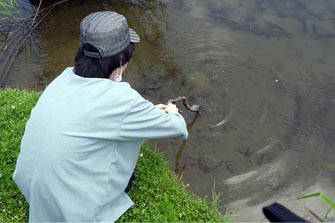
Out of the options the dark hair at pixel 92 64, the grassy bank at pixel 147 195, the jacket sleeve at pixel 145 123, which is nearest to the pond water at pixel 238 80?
the grassy bank at pixel 147 195

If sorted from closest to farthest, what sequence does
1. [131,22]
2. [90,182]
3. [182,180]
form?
[90,182], [182,180], [131,22]

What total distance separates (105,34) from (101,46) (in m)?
0.08

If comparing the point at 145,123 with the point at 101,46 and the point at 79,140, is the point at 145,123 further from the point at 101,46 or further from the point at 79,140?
the point at 101,46

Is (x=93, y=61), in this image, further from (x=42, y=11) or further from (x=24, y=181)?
(x=42, y=11)

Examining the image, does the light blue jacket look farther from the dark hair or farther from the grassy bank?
the grassy bank

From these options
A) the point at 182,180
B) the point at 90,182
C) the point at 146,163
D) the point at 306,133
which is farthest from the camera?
the point at 306,133

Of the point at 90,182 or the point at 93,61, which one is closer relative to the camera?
the point at 93,61

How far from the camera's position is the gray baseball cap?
2.49 metres

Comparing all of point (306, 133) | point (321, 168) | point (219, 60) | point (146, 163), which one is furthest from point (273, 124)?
point (146, 163)

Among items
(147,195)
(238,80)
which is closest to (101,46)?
(147,195)

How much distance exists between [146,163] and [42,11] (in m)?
4.03

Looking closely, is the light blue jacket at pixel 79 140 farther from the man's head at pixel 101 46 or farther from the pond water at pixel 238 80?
the pond water at pixel 238 80

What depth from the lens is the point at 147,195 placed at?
12.0ft

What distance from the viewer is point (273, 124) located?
5004 mm
